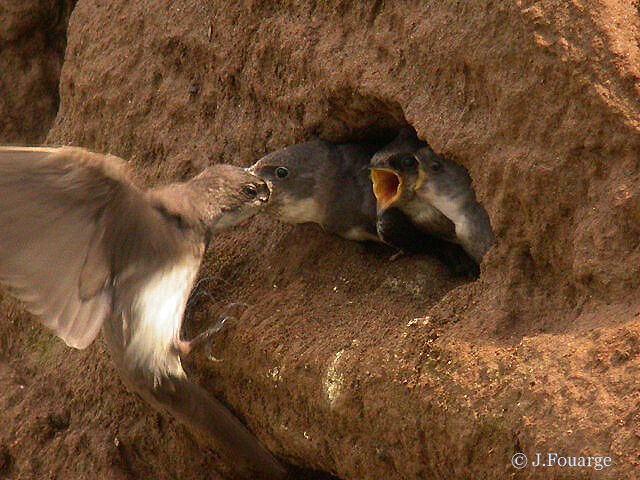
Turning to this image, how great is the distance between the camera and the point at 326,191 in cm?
385

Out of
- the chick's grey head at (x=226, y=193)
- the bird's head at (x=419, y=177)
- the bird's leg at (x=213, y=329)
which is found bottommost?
the bird's leg at (x=213, y=329)

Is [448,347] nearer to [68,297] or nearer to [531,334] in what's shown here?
[531,334]

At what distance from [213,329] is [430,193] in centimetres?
72

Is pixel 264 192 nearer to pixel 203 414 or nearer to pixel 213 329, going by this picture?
pixel 213 329

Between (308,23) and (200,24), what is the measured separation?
0.51 metres

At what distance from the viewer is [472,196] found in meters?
3.48

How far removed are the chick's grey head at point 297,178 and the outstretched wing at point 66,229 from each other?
1.42 feet

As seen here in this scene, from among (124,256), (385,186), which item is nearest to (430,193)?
(385,186)

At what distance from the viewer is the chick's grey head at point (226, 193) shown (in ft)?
12.2

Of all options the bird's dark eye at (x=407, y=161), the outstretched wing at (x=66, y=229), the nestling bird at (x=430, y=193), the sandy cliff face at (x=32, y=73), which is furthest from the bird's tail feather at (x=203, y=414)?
the sandy cliff face at (x=32, y=73)

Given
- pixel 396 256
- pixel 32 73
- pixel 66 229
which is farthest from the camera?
pixel 32 73

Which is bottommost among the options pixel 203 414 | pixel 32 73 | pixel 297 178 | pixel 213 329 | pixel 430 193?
pixel 32 73

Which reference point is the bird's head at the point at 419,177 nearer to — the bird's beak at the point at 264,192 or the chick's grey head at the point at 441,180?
the chick's grey head at the point at 441,180

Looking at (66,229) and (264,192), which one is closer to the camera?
(66,229)
